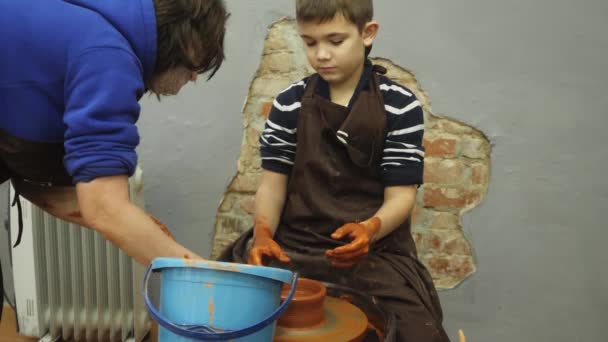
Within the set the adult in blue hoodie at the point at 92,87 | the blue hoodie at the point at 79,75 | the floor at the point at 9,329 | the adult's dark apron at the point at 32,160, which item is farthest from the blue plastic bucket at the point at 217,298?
the floor at the point at 9,329

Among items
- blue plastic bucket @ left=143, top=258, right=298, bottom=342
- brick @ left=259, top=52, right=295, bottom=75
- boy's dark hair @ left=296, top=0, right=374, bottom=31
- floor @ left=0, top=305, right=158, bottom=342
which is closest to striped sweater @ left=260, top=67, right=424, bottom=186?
boy's dark hair @ left=296, top=0, right=374, bottom=31

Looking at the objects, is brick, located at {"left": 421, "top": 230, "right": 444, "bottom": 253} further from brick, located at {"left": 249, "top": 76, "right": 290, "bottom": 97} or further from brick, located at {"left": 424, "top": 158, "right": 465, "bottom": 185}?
brick, located at {"left": 249, "top": 76, "right": 290, "bottom": 97}

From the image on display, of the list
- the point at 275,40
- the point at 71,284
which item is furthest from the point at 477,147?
the point at 71,284

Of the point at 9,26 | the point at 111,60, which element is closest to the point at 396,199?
the point at 111,60

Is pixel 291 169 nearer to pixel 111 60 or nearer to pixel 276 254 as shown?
pixel 276 254

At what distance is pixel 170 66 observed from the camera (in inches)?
50.9

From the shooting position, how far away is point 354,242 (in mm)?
1505

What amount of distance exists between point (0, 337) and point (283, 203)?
1.48 metres

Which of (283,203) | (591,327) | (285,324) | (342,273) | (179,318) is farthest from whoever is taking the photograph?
(591,327)

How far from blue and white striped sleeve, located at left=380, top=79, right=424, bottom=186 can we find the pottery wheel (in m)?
0.46

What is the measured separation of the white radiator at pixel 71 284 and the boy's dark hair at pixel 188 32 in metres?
1.26

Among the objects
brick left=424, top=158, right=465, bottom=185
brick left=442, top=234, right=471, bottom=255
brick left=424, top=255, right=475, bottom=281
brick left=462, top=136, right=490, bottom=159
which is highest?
brick left=462, top=136, right=490, bottom=159

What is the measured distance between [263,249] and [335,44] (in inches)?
22.3

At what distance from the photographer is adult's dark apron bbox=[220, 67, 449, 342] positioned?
5.38ft
